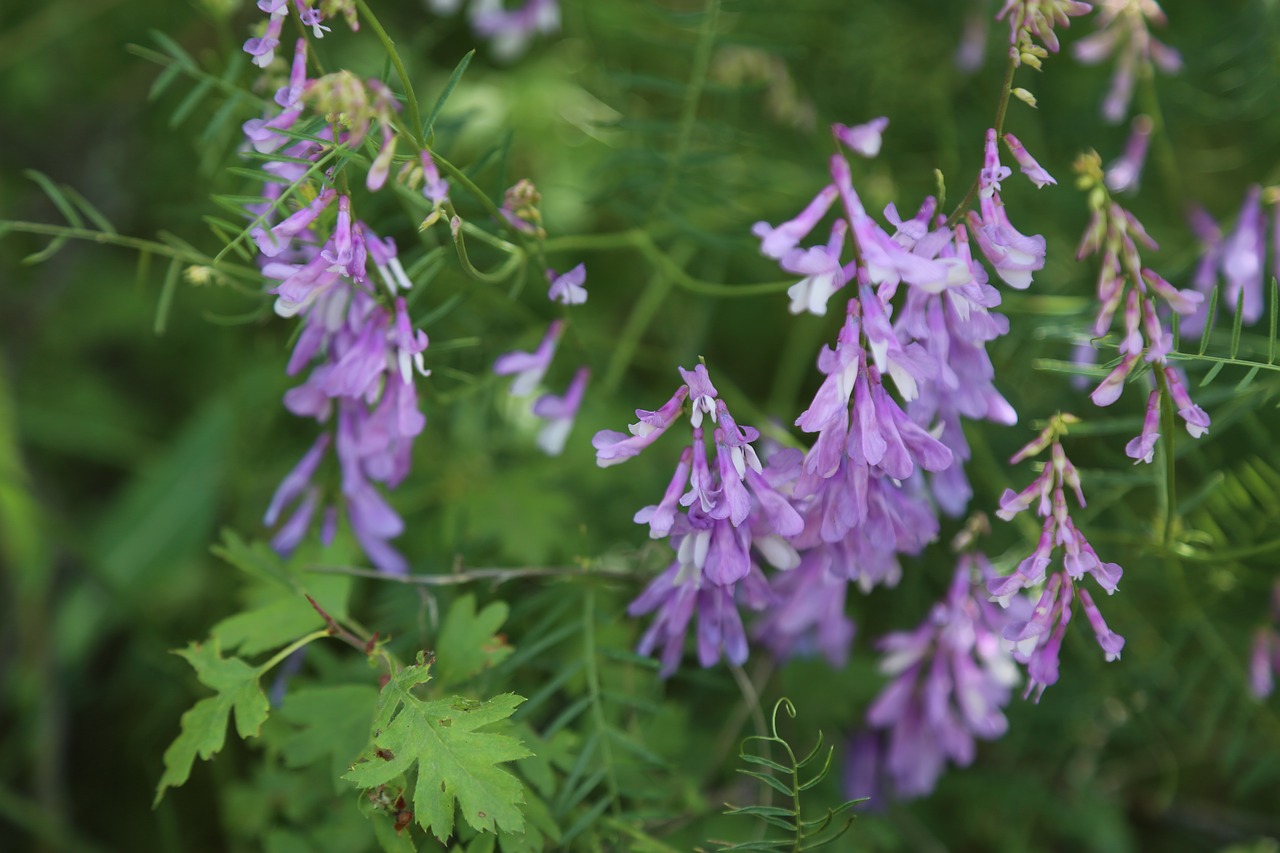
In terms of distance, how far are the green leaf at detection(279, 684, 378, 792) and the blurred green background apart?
30cm

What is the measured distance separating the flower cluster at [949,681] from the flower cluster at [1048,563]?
0.22m

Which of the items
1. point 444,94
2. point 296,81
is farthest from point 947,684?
point 296,81

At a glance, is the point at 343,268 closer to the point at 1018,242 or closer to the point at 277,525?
the point at 1018,242

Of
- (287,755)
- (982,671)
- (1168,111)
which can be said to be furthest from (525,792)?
(1168,111)

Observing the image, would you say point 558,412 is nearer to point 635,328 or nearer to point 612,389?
point 612,389

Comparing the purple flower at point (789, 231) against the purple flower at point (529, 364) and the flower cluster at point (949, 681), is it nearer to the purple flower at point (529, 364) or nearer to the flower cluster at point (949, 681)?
the purple flower at point (529, 364)

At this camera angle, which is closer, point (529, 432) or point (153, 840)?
point (153, 840)

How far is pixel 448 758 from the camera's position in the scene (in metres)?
1.03

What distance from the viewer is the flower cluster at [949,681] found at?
4.37 feet

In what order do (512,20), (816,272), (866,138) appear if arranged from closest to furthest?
(816,272), (866,138), (512,20)

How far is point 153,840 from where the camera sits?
184cm

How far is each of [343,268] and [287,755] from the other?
0.56 meters

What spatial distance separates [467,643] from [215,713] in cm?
27

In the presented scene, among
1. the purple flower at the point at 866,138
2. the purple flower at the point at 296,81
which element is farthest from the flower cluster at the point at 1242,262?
the purple flower at the point at 296,81
